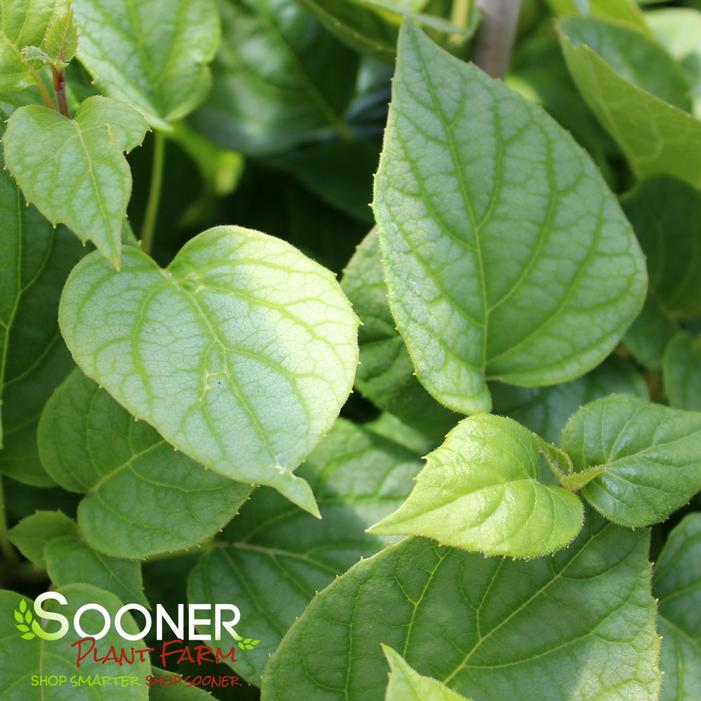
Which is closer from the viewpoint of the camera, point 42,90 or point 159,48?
point 42,90

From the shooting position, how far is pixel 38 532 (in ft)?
2.36

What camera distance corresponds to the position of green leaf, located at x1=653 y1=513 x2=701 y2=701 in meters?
0.69

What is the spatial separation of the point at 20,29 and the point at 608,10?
2.18ft

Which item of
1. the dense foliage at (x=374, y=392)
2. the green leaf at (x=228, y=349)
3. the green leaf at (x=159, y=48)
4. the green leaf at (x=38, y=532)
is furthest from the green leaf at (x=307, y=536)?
the green leaf at (x=159, y=48)

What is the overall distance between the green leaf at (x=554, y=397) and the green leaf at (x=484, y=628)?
17 centimetres

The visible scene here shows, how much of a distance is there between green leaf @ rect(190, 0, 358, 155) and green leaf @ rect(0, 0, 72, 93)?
0.41 metres

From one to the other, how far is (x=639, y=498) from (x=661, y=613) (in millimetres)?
150

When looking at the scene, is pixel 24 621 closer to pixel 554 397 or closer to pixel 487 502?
pixel 487 502

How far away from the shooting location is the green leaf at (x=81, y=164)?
0.58m

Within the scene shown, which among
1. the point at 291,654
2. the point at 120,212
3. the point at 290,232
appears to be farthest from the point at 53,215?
the point at 290,232

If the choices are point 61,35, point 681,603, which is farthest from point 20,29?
point 681,603

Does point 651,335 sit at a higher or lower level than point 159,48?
lower

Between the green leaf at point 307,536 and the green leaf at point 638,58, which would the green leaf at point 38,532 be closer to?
the green leaf at point 307,536

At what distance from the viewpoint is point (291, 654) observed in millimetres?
621
